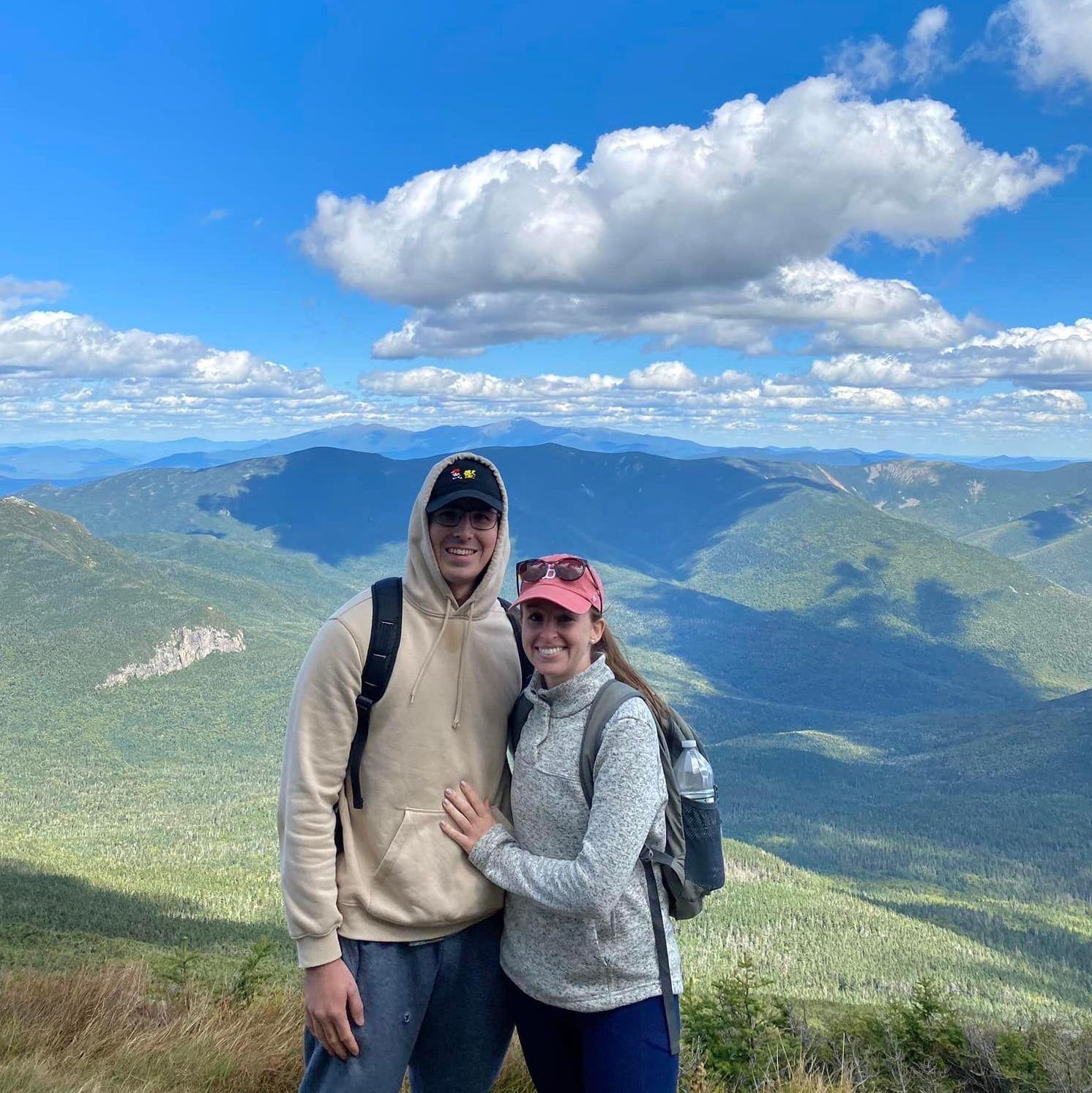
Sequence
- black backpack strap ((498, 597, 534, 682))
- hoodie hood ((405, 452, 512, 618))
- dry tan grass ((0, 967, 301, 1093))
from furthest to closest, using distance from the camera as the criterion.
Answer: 1. dry tan grass ((0, 967, 301, 1093))
2. black backpack strap ((498, 597, 534, 682))
3. hoodie hood ((405, 452, 512, 618))

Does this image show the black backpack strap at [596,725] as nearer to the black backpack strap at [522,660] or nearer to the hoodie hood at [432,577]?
the black backpack strap at [522,660]

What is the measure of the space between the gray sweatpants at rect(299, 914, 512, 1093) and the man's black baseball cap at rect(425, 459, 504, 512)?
2.33 metres

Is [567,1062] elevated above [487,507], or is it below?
below

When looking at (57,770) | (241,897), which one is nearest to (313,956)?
(241,897)

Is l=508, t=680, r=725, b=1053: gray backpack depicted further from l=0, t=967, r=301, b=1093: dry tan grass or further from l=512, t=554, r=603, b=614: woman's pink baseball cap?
l=0, t=967, r=301, b=1093: dry tan grass

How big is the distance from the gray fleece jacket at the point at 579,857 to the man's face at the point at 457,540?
0.74 metres

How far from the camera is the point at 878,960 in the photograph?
98125 millimetres

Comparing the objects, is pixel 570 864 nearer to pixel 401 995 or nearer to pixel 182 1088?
pixel 401 995

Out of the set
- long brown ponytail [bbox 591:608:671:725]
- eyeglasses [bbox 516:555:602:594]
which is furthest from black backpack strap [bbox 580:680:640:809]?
eyeglasses [bbox 516:555:602:594]

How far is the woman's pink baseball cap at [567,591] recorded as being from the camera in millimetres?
4531

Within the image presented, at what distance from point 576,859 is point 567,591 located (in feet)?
4.38

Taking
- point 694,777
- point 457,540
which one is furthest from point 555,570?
point 694,777

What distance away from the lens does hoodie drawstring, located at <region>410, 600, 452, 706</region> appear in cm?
457

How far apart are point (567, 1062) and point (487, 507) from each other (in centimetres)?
298
